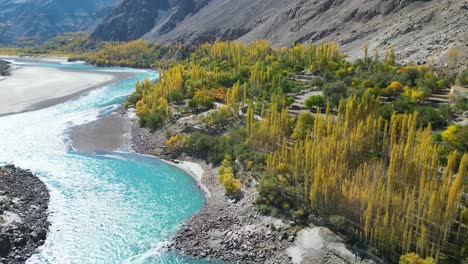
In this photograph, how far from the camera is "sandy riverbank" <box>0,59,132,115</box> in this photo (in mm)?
95438

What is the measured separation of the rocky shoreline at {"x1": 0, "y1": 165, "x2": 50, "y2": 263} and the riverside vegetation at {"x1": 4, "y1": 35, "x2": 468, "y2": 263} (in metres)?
19.8

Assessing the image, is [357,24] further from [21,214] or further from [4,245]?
[4,245]

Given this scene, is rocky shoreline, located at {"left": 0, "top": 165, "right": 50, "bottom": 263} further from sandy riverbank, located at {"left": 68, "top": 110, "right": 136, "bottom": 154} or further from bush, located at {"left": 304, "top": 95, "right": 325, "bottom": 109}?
bush, located at {"left": 304, "top": 95, "right": 325, "bottom": 109}

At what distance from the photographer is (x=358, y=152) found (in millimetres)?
42031

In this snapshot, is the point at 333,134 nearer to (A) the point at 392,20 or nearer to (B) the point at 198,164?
(B) the point at 198,164

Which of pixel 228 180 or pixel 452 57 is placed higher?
pixel 452 57

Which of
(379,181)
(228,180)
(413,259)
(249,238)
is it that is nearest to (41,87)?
(228,180)

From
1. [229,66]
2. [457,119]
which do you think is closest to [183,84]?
[229,66]

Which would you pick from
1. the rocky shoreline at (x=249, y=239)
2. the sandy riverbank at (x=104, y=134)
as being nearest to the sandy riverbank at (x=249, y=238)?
the rocky shoreline at (x=249, y=239)

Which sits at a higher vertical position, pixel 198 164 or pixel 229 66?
pixel 229 66

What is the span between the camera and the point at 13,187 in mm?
45938

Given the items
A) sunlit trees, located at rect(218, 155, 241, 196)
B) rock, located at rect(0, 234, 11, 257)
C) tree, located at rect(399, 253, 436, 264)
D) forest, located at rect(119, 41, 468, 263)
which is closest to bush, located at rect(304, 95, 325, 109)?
forest, located at rect(119, 41, 468, 263)

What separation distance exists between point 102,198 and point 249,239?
1990 centimetres

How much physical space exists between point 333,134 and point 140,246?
2297 cm
